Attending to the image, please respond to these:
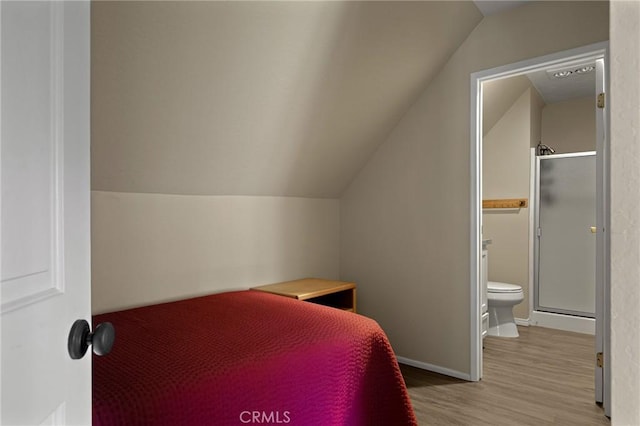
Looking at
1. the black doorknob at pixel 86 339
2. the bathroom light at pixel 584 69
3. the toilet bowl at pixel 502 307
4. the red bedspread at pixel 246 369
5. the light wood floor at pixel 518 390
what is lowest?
the light wood floor at pixel 518 390

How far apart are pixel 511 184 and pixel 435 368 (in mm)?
2275

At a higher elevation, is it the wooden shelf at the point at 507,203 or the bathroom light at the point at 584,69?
the bathroom light at the point at 584,69

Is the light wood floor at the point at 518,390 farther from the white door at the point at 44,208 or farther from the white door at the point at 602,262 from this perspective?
the white door at the point at 44,208

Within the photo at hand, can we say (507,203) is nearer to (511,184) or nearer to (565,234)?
(511,184)

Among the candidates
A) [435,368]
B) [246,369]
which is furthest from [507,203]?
[246,369]

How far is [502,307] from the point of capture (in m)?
3.74

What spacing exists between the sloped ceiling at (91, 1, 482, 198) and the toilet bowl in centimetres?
181

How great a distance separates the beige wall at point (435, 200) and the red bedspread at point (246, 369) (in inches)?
41.4

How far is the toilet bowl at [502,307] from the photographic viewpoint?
3.67m

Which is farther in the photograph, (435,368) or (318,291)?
(435,368)

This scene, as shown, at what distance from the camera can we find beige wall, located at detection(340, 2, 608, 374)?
8.41 feet

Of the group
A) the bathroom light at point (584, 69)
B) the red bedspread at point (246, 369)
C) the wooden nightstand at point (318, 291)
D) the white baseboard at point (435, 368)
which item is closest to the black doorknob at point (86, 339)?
the red bedspread at point (246, 369)
